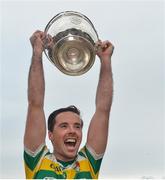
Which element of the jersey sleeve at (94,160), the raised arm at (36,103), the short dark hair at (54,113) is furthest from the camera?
the short dark hair at (54,113)

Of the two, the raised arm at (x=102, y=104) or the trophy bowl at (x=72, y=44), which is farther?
the raised arm at (x=102, y=104)

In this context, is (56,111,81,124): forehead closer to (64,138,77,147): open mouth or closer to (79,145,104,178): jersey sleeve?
(64,138,77,147): open mouth

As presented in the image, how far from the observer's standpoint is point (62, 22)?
566cm

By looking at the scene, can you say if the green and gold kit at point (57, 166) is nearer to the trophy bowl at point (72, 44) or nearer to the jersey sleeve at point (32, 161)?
the jersey sleeve at point (32, 161)

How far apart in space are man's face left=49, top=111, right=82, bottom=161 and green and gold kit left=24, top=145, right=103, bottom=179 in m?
0.10

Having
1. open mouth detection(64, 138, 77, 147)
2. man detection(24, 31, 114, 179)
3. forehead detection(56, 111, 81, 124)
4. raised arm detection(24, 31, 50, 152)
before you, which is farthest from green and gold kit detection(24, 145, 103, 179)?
forehead detection(56, 111, 81, 124)

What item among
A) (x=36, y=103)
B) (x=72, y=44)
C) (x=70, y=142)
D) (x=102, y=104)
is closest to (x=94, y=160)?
(x=70, y=142)

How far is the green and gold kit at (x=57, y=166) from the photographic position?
525 centimetres

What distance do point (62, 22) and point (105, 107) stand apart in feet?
3.83

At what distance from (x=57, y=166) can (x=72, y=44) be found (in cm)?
142

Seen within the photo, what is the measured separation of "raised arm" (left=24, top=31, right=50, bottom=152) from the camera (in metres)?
5.23

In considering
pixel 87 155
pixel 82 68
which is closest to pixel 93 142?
pixel 87 155

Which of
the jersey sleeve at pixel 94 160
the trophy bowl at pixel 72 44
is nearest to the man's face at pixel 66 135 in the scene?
the jersey sleeve at pixel 94 160

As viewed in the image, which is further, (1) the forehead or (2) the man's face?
(1) the forehead
